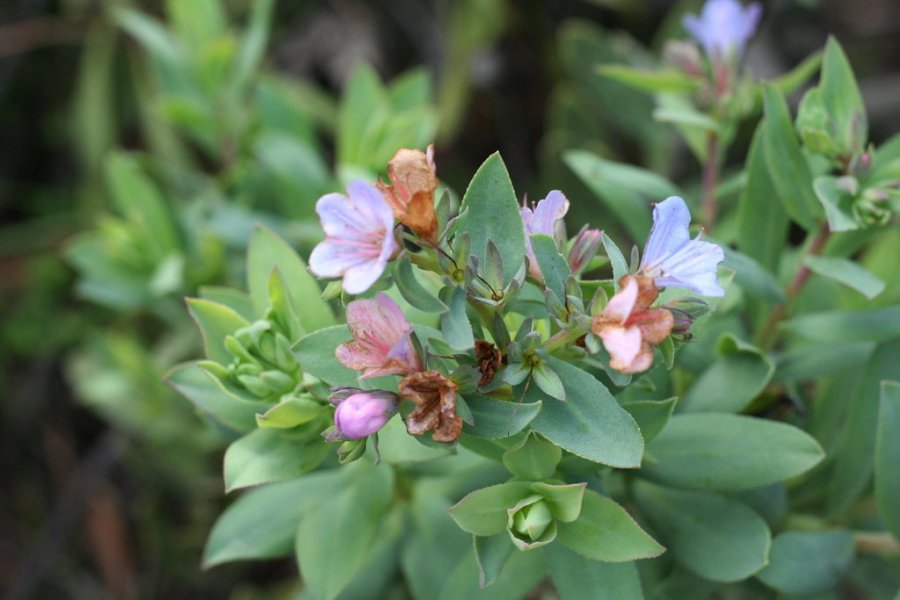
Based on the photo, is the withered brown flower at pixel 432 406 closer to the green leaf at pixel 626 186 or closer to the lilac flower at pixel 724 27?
the green leaf at pixel 626 186

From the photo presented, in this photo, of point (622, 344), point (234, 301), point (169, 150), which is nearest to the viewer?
point (622, 344)

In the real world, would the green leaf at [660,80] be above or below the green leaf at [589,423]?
above

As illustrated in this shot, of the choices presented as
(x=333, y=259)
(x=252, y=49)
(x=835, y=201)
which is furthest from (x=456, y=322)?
(x=252, y=49)

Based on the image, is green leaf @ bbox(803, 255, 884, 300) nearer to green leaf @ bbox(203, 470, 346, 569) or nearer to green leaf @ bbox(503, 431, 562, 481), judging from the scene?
green leaf @ bbox(503, 431, 562, 481)

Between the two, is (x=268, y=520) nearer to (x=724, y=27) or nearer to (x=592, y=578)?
(x=592, y=578)

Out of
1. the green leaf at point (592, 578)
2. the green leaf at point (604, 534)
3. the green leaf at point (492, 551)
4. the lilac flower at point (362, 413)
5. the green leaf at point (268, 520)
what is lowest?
the green leaf at point (268, 520)

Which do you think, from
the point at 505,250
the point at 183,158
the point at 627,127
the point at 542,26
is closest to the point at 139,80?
the point at 183,158

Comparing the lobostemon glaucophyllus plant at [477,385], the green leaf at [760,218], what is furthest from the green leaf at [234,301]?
the green leaf at [760,218]
